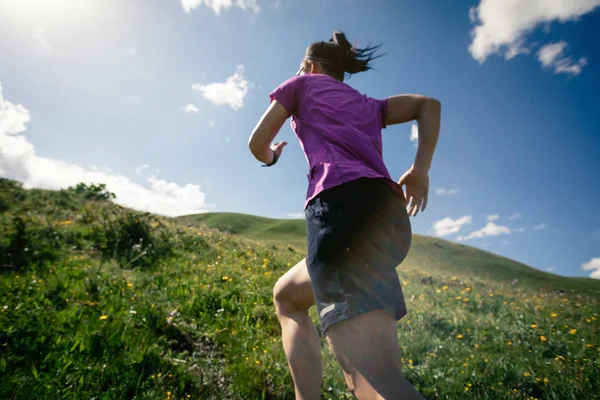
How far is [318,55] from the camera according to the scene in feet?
6.93

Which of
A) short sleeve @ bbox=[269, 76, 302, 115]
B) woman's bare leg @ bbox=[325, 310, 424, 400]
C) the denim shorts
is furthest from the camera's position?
short sleeve @ bbox=[269, 76, 302, 115]

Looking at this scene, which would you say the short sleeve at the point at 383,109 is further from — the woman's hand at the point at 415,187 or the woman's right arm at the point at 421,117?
the woman's hand at the point at 415,187

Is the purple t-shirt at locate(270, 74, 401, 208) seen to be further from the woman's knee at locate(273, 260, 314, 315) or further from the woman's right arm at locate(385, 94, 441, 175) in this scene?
the woman's knee at locate(273, 260, 314, 315)

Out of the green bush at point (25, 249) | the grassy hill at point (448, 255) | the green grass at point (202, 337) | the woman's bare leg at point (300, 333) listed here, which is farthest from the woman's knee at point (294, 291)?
the grassy hill at point (448, 255)

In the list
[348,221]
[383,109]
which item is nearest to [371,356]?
[348,221]

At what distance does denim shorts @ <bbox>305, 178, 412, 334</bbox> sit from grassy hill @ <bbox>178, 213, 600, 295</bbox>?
35673 millimetres

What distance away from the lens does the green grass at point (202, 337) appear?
2.68 meters

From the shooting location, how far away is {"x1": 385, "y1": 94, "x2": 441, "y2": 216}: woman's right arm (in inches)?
70.1

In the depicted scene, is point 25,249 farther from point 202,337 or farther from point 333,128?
point 333,128

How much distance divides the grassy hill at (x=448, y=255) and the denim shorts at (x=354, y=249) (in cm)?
3567

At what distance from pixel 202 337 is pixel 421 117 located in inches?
135

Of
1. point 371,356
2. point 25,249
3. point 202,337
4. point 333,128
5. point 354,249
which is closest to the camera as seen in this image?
point 371,356

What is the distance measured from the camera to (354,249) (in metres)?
1.35

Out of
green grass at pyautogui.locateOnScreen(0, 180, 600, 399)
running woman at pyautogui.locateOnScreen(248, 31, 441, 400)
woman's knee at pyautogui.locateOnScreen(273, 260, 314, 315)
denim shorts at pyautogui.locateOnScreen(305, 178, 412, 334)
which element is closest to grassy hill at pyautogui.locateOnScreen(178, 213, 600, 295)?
green grass at pyautogui.locateOnScreen(0, 180, 600, 399)
